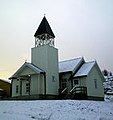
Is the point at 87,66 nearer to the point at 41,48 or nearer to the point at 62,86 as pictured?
the point at 62,86

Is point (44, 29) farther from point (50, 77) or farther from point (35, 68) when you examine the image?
point (50, 77)

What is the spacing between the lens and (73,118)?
1702 cm

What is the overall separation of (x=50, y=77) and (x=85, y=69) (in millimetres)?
5268

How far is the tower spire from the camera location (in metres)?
36.1

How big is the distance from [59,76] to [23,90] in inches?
225

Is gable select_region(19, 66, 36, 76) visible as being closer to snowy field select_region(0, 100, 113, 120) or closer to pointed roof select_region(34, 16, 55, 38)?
pointed roof select_region(34, 16, 55, 38)

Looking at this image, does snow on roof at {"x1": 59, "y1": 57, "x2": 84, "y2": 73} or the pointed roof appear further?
the pointed roof

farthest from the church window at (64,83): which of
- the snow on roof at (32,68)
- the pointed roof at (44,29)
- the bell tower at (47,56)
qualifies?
the pointed roof at (44,29)

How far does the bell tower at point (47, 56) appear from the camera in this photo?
111ft

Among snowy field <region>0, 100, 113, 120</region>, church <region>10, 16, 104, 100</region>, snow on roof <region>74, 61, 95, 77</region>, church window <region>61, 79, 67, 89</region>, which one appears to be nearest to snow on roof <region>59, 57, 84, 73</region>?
church <region>10, 16, 104, 100</region>

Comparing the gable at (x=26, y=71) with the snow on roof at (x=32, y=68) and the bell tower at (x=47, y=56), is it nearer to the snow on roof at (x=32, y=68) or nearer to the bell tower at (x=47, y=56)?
the snow on roof at (x=32, y=68)

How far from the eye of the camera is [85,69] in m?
35.1

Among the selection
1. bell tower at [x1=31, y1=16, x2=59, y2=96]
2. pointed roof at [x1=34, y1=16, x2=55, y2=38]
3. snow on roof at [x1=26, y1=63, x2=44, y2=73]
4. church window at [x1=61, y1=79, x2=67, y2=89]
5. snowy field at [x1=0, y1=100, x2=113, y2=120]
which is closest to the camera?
snowy field at [x1=0, y1=100, x2=113, y2=120]

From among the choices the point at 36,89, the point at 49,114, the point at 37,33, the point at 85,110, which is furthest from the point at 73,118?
the point at 37,33
